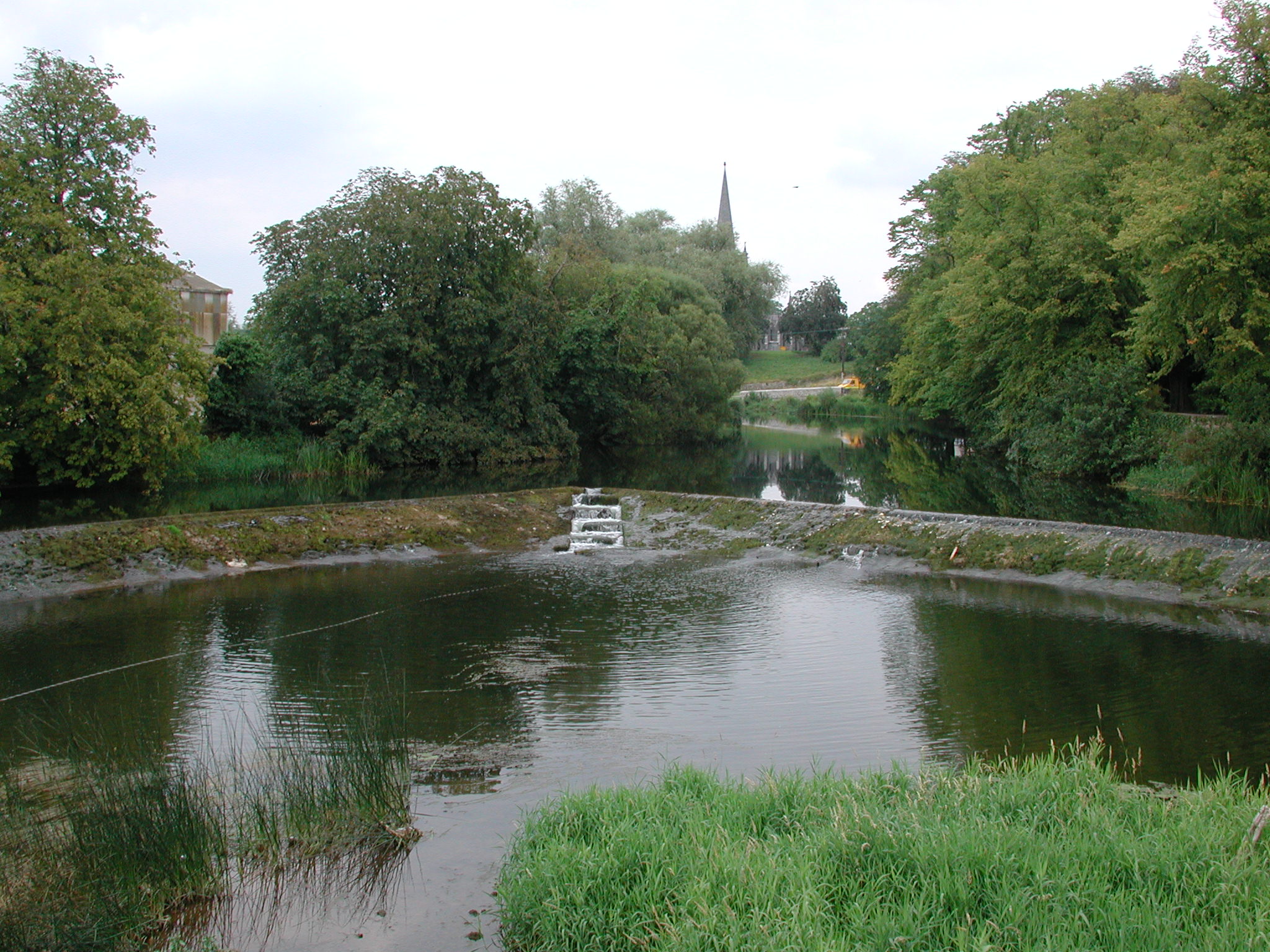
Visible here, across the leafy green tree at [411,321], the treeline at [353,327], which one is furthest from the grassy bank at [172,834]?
the leafy green tree at [411,321]

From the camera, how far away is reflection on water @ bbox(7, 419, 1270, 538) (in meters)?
20.0

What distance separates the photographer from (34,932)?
4488mm

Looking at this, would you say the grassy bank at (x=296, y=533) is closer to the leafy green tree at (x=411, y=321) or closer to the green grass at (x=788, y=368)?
the leafy green tree at (x=411, y=321)

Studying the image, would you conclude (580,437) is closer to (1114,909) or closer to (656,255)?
(656,255)

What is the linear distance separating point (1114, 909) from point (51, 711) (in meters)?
8.25

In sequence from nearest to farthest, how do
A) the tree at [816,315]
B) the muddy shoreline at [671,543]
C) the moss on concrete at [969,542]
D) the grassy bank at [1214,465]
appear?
the moss on concrete at [969,542] < the muddy shoreline at [671,543] < the grassy bank at [1214,465] < the tree at [816,315]

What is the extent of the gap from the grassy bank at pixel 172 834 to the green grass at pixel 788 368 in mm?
81540

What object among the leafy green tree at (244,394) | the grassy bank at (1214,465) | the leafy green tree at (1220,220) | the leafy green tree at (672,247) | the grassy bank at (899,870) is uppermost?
the leafy green tree at (672,247)

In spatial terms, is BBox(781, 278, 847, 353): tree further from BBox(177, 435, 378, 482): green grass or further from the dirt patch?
the dirt patch

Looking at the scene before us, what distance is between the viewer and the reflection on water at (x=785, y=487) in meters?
20.0

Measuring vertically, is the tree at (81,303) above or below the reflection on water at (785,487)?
above

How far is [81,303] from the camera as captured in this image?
1958 cm

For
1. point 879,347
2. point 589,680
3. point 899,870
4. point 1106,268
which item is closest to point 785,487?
point 1106,268

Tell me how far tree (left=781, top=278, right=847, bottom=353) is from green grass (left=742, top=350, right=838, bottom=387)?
3163mm
